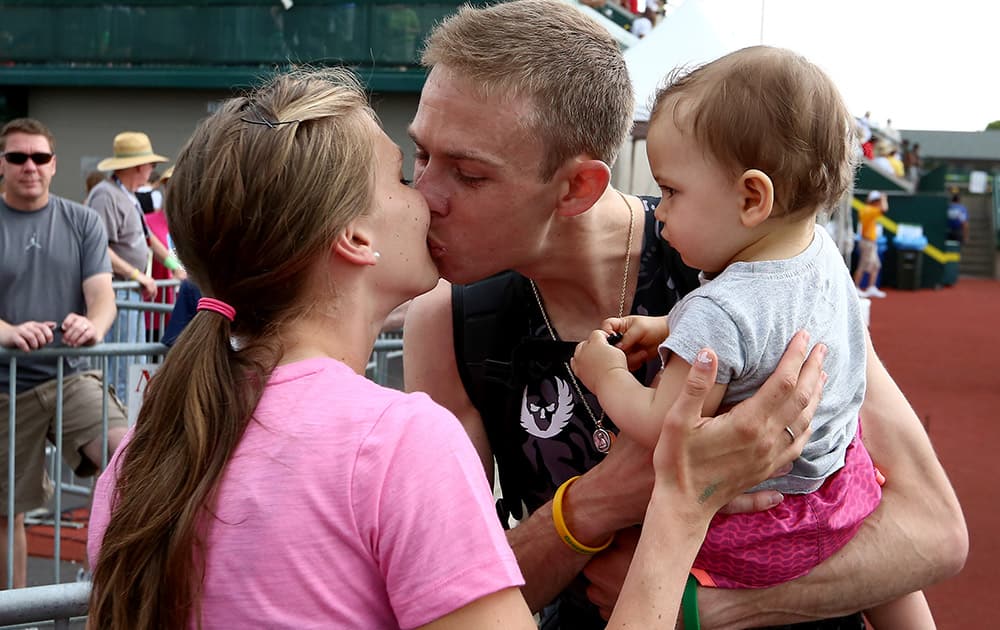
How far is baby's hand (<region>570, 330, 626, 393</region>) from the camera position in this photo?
1.93 metres

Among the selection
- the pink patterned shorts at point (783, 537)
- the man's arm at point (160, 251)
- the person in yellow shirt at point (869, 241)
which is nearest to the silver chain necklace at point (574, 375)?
the pink patterned shorts at point (783, 537)

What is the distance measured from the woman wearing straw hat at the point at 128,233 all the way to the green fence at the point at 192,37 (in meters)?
6.26

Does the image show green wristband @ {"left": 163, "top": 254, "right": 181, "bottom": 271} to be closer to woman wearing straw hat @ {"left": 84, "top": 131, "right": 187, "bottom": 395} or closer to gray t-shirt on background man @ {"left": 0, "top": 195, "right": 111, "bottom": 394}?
woman wearing straw hat @ {"left": 84, "top": 131, "right": 187, "bottom": 395}

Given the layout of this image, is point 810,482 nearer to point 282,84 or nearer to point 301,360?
point 301,360

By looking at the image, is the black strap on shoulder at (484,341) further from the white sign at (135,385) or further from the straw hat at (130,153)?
the straw hat at (130,153)

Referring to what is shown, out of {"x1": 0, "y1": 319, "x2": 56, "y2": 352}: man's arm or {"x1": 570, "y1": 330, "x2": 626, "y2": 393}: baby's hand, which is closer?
{"x1": 570, "y1": 330, "x2": 626, "y2": 393}: baby's hand

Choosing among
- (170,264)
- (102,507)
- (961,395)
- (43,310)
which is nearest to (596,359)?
(102,507)

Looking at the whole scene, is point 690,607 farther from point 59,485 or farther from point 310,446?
point 59,485

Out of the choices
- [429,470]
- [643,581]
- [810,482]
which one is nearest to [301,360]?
[429,470]

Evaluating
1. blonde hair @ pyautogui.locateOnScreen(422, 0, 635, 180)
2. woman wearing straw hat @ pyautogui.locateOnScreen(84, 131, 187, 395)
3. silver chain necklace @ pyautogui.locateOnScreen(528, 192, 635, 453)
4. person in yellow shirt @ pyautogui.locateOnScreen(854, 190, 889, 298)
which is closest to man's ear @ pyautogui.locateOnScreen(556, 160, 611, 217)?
blonde hair @ pyautogui.locateOnScreen(422, 0, 635, 180)

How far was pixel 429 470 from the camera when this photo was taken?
1344 mm

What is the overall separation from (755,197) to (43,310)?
489 centimetres

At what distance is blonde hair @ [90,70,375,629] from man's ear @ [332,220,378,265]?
0.07 ft

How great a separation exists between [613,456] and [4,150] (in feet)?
17.6
